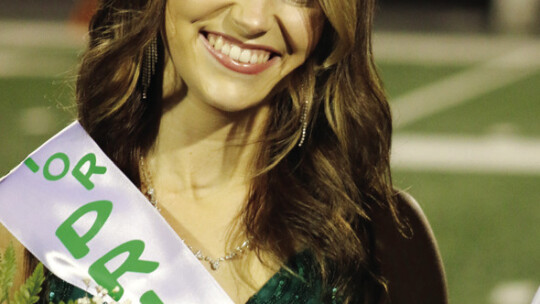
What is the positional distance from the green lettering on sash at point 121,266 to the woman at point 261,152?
0.20m

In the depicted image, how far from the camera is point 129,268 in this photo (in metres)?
1.93

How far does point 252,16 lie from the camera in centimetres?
199

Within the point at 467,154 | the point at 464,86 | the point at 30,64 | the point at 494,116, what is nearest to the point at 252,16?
the point at 467,154

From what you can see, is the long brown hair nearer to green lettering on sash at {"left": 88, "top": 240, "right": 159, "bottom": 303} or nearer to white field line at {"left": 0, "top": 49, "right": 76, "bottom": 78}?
green lettering on sash at {"left": 88, "top": 240, "right": 159, "bottom": 303}

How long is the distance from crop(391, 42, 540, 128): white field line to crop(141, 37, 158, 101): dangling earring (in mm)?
6455

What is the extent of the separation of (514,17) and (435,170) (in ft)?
27.0

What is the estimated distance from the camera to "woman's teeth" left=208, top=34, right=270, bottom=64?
2.02 m

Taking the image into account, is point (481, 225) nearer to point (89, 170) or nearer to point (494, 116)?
point (494, 116)

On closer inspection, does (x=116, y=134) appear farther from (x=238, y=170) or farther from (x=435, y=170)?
(x=435, y=170)

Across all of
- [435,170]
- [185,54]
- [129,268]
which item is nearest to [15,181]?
[129,268]

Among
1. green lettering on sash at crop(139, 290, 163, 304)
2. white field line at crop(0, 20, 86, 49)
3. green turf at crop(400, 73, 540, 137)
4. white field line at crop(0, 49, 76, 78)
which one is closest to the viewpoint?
green lettering on sash at crop(139, 290, 163, 304)

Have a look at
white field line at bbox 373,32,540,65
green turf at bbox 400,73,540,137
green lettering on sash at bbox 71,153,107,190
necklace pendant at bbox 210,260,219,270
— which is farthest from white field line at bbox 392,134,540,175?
green lettering on sash at bbox 71,153,107,190

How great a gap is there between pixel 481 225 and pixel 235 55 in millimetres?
4528

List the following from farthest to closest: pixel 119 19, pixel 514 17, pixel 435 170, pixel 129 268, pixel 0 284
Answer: pixel 514 17
pixel 435 170
pixel 119 19
pixel 129 268
pixel 0 284
